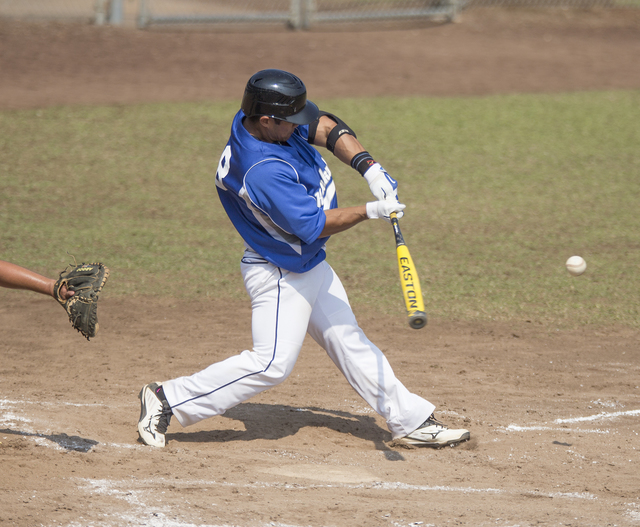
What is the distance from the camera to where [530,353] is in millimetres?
5406

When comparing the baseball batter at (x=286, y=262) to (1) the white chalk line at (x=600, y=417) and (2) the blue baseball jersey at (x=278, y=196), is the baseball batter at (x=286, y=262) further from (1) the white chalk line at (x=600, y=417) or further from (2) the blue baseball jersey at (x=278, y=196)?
(1) the white chalk line at (x=600, y=417)

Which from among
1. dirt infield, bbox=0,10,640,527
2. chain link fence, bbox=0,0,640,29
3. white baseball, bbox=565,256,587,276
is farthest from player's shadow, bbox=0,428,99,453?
chain link fence, bbox=0,0,640,29

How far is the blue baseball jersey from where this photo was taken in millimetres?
3594

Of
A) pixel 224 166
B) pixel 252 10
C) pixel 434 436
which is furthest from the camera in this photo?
pixel 252 10

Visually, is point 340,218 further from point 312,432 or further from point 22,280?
point 22,280

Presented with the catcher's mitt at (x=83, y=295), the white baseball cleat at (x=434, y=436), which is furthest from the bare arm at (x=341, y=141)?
the white baseball cleat at (x=434, y=436)

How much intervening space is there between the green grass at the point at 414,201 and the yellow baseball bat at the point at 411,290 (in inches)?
92.8

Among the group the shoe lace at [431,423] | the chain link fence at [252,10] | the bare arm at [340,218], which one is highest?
the chain link fence at [252,10]

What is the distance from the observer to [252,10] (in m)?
15.8

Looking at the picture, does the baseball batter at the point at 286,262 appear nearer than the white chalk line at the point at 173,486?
No

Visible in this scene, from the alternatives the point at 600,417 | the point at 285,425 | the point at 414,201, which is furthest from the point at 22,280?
the point at 414,201

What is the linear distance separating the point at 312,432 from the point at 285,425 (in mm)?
187

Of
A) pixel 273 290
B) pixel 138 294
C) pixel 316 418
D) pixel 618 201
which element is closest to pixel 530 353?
pixel 316 418

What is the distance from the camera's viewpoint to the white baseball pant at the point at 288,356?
150 inches
